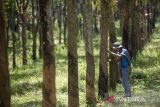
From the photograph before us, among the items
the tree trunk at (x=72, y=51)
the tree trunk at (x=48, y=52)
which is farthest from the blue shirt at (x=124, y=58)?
the tree trunk at (x=48, y=52)

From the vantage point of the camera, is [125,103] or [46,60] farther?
[125,103]

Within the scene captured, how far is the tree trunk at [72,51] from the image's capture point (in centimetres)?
1220

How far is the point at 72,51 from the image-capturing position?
40.3ft

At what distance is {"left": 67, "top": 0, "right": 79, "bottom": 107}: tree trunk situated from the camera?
1220 centimetres

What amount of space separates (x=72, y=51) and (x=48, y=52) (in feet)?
5.82

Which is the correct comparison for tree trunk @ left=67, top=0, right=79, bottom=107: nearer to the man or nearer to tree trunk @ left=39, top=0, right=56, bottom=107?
tree trunk @ left=39, top=0, right=56, bottom=107

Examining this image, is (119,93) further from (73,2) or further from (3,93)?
(3,93)

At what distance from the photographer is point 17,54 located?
4072cm

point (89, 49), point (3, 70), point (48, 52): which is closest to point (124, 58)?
point (89, 49)

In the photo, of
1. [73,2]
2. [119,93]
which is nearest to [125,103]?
[119,93]

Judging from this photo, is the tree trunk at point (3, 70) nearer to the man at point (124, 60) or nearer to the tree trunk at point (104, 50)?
the man at point (124, 60)

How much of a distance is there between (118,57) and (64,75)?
7.22 m

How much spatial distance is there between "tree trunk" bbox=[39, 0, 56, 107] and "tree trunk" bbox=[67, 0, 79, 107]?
1587mm


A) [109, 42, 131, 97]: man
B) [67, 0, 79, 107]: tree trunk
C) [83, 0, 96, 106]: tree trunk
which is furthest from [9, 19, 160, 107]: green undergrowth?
[67, 0, 79, 107]: tree trunk
